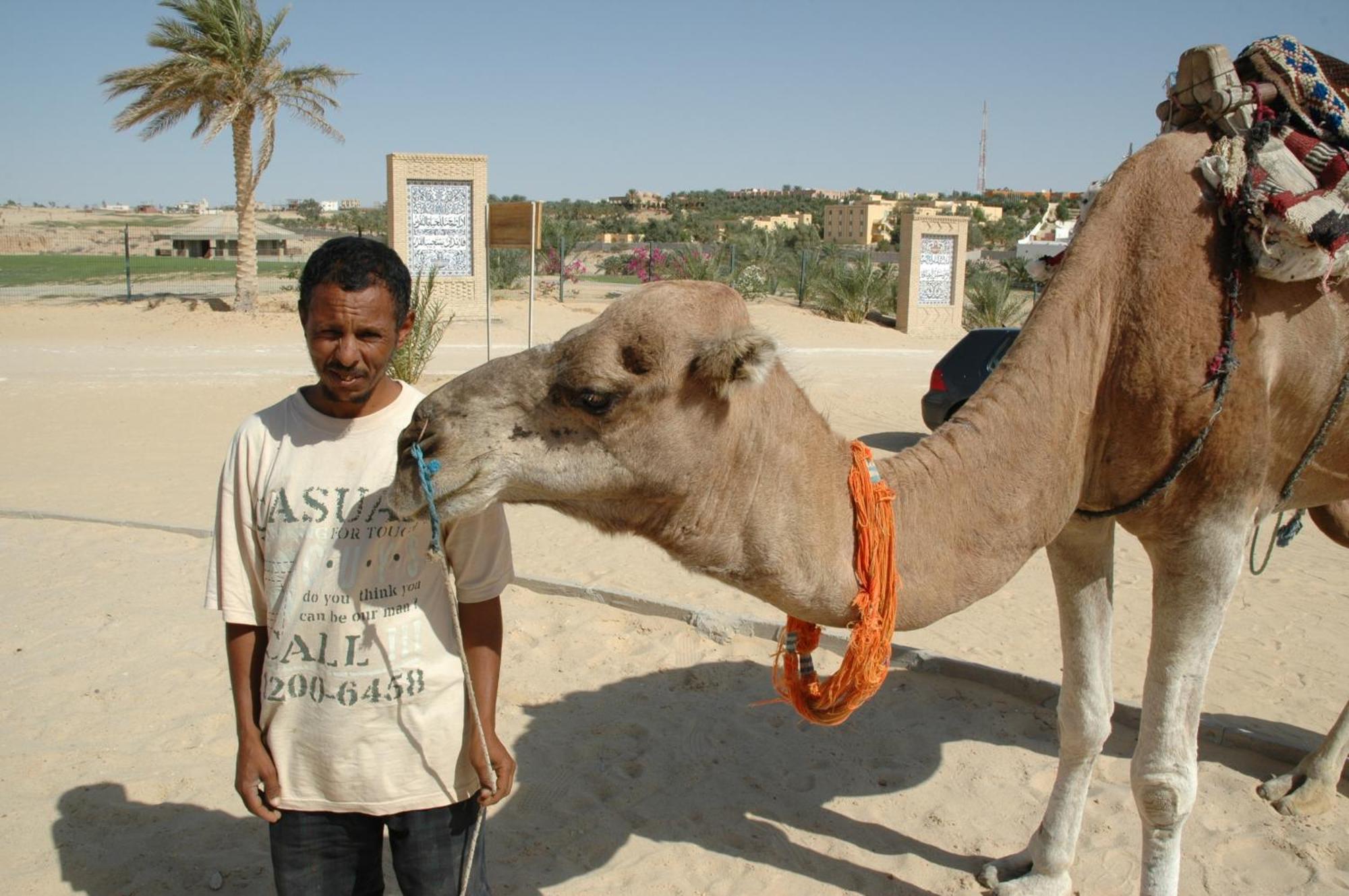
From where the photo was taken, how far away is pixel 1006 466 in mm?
3121

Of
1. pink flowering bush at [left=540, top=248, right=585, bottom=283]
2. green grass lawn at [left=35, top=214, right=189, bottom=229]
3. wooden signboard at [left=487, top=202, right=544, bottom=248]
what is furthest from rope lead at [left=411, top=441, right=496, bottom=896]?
green grass lawn at [left=35, top=214, right=189, bottom=229]

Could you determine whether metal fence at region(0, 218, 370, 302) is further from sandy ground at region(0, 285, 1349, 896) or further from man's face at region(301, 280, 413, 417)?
man's face at region(301, 280, 413, 417)

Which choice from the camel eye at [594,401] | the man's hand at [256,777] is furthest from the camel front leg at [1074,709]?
the man's hand at [256,777]

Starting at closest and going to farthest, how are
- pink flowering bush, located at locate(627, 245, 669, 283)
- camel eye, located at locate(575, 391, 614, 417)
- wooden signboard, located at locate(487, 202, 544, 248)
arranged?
camel eye, located at locate(575, 391, 614, 417)
wooden signboard, located at locate(487, 202, 544, 248)
pink flowering bush, located at locate(627, 245, 669, 283)

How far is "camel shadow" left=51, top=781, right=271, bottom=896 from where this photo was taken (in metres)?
3.88

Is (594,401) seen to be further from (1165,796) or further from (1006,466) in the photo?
(1165,796)

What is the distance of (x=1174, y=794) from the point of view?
3.47m

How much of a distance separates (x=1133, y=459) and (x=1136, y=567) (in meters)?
5.00

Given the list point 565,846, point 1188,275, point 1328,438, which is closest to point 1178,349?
point 1188,275

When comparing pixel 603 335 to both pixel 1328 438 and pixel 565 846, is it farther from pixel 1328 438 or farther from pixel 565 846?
pixel 1328 438

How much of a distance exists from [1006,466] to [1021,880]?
1854 mm

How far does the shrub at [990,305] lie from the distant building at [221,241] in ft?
132

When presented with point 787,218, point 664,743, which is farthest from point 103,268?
point 787,218

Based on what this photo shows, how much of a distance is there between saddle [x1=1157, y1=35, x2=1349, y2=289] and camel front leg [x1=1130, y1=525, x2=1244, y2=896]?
925 millimetres
